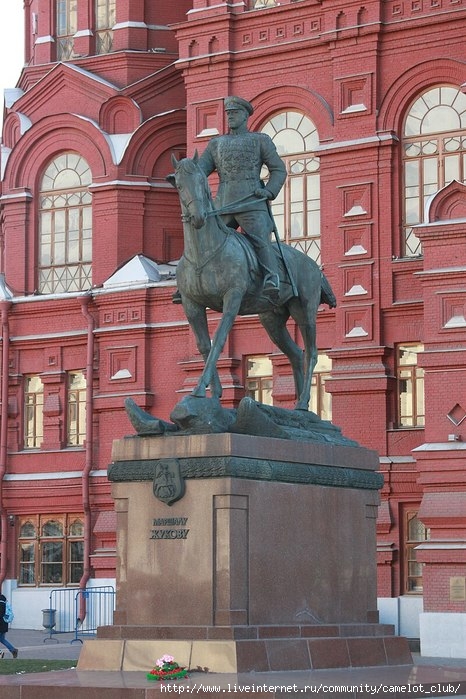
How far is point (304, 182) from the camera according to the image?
35.2 m

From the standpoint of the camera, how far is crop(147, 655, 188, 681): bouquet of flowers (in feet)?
51.3

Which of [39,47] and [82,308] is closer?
[82,308]

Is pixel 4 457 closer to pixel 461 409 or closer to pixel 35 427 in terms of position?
pixel 35 427

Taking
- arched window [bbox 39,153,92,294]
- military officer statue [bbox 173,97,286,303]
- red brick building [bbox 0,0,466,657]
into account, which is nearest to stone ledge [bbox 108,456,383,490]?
military officer statue [bbox 173,97,286,303]

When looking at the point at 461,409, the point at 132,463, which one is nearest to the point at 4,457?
the point at 461,409

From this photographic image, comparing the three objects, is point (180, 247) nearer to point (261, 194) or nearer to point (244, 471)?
point (261, 194)

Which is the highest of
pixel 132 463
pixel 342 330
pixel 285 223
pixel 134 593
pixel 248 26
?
pixel 248 26

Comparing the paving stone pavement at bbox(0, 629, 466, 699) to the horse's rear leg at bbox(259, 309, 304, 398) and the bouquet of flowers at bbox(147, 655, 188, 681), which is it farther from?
the horse's rear leg at bbox(259, 309, 304, 398)

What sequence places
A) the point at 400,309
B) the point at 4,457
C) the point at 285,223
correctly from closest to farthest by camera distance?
the point at 400,309, the point at 285,223, the point at 4,457

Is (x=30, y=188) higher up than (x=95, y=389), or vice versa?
(x=30, y=188)

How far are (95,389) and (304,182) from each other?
6.85 metres

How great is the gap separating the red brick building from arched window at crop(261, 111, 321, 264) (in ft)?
0.14

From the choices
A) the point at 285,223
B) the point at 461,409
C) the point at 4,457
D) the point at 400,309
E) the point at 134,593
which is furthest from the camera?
the point at 4,457

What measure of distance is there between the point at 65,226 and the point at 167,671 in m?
24.3
